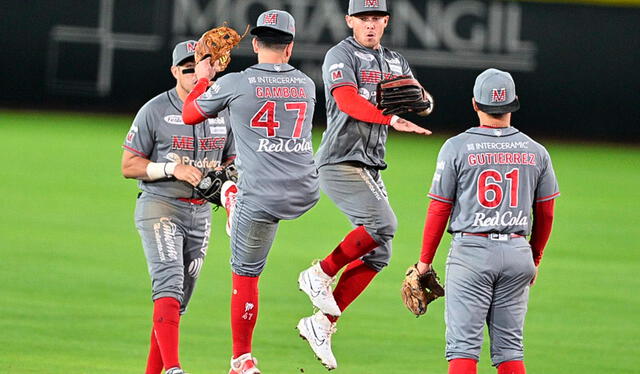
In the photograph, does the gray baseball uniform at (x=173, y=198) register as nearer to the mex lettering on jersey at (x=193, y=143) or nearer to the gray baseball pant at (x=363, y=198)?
the mex lettering on jersey at (x=193, y=143)

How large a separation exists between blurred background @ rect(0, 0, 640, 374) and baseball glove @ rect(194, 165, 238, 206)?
148 cm

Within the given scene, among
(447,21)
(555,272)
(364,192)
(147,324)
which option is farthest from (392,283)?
(447,21)

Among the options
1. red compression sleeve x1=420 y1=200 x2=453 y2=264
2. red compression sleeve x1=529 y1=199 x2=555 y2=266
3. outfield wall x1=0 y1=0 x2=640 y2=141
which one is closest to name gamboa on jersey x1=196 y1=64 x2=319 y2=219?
red compression sleeve x1=420 y1=200 x2=453 y2=264

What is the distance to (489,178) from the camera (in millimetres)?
6988

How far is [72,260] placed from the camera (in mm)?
12992

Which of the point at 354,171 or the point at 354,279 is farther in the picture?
the point at 354,279

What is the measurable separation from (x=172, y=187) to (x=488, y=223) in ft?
7.32

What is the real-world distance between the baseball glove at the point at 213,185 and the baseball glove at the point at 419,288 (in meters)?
1.38

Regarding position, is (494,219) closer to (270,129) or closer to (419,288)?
(419,288)

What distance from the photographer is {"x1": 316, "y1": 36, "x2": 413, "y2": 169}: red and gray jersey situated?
8.45m

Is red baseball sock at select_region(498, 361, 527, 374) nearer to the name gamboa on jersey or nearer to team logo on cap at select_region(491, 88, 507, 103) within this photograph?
team logo on cap at select_region(491, 88, 507, 103)

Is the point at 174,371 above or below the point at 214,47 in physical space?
below

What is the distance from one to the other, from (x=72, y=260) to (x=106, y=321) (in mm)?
2740

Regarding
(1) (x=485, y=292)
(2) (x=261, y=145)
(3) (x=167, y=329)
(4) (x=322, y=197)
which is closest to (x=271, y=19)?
(2) (x=261, y=145)
